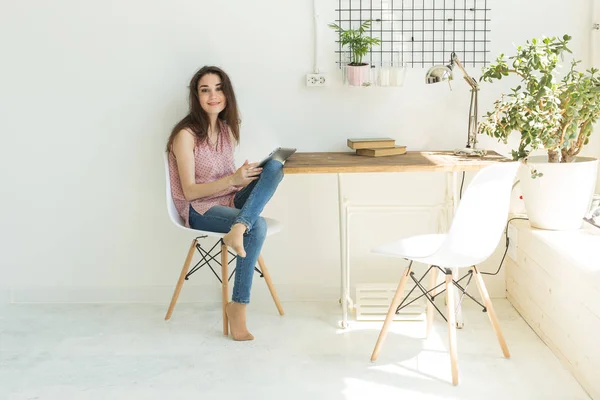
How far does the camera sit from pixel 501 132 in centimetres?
311

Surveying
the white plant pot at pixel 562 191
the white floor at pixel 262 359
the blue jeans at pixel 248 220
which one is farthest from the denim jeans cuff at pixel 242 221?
the white plant pot at pixel 562 191

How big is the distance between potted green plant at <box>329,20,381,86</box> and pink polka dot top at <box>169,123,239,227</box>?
0.68 meters

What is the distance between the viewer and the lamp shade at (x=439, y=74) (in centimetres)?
315

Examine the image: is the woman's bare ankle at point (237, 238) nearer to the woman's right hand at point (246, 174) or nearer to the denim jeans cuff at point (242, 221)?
the denim jeans cuff at point (242, 221)

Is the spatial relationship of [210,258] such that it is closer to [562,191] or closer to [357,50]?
[357,50]

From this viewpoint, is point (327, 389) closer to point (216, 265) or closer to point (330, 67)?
point (216, 265)

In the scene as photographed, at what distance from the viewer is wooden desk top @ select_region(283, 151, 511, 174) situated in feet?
9.93

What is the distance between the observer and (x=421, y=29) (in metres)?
3.46

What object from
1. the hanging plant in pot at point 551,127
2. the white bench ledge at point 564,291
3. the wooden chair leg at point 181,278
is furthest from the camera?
the wooden chair leg at point 181,278

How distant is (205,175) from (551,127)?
4.90 feet

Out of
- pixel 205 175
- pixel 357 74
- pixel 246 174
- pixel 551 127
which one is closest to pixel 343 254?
pixel 246 174

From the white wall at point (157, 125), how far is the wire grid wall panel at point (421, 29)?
6cm

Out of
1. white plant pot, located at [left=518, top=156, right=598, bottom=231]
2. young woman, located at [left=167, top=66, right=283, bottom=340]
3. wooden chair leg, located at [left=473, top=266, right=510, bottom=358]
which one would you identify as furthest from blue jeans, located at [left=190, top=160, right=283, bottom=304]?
white plant pot, located at [left=518, top=156, right=598, bottom=231]

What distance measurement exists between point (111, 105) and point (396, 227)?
59.4 inches
